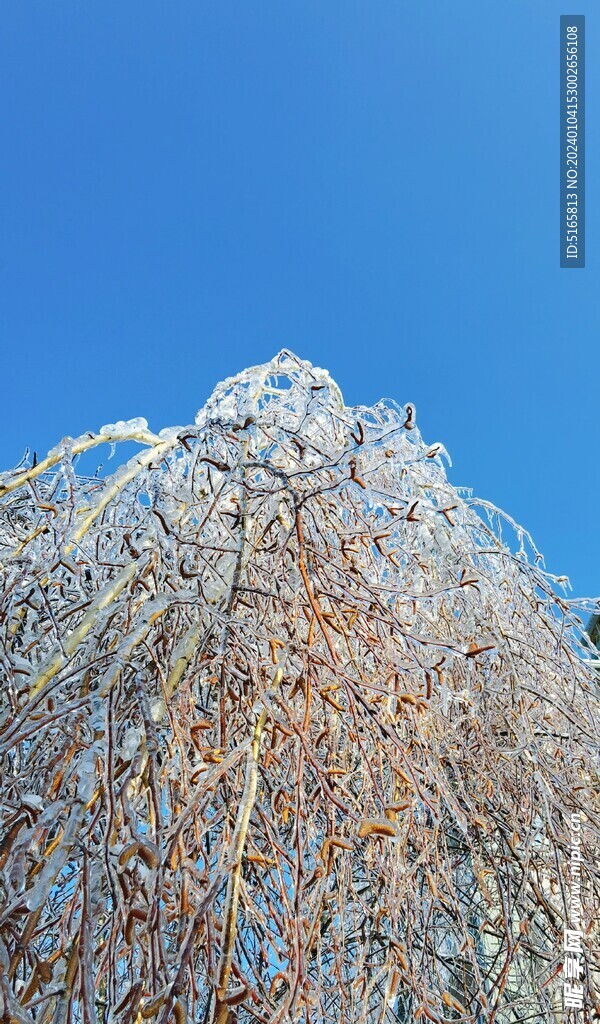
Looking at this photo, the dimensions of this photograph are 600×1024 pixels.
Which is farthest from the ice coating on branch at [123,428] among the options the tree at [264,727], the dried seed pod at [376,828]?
the dried seed pod at [376,828]

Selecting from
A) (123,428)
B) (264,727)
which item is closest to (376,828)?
(264,727)

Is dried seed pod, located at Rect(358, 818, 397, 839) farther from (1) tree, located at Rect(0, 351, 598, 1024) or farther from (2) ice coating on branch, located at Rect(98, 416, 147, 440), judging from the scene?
(2) ice coating on branch, located at Rect(98, 416, 147, 440)

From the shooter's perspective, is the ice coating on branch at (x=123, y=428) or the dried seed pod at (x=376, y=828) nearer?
the dried seed pod at (x=376, y=828)

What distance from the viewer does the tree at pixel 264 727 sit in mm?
783

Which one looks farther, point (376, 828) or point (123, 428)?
point (123, 428)

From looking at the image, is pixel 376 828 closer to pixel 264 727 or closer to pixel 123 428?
pixel 264 727

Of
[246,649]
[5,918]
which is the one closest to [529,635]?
[246,649]

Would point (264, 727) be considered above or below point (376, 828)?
above

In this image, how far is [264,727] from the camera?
1.05 meters

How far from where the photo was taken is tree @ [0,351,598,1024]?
30.8 inches

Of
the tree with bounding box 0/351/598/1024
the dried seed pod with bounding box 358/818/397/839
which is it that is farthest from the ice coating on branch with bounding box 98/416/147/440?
the dried seed pod with bounding box 358/818/397/839

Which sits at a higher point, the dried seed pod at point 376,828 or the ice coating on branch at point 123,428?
the ice coating on branch at point 123,428

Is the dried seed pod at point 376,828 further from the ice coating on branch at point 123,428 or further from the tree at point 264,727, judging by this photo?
the ice coating on branch at point 123,428

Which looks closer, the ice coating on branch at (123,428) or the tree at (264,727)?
the tree at (264,727)
